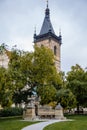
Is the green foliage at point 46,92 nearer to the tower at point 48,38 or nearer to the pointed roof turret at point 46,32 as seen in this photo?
the tower at point 48,38

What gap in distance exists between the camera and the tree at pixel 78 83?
42.9 m

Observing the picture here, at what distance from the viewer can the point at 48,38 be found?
8919 centimetres

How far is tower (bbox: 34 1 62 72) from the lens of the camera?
294 ft

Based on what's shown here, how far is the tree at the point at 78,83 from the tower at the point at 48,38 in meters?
43.9

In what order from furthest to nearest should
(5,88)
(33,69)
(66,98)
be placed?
(66,98)
(33,69)
(5,88)

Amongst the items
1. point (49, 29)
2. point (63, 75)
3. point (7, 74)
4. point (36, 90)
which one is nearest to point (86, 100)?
point (63, 75)

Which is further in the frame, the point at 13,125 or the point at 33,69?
the point at 33,69

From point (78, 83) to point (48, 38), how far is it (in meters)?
47.8

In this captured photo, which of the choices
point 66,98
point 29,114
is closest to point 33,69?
point 66,98

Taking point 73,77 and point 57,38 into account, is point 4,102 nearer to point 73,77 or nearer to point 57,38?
point 73,77

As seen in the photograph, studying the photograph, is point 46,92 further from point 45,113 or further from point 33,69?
point 33,69

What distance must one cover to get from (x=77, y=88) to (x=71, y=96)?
128 inches

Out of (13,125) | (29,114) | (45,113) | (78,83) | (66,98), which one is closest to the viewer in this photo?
(13,125)

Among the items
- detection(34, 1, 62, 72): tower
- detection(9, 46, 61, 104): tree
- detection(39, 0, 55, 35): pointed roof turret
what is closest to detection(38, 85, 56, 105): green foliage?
detection(9, 46, 61, 104): tree
